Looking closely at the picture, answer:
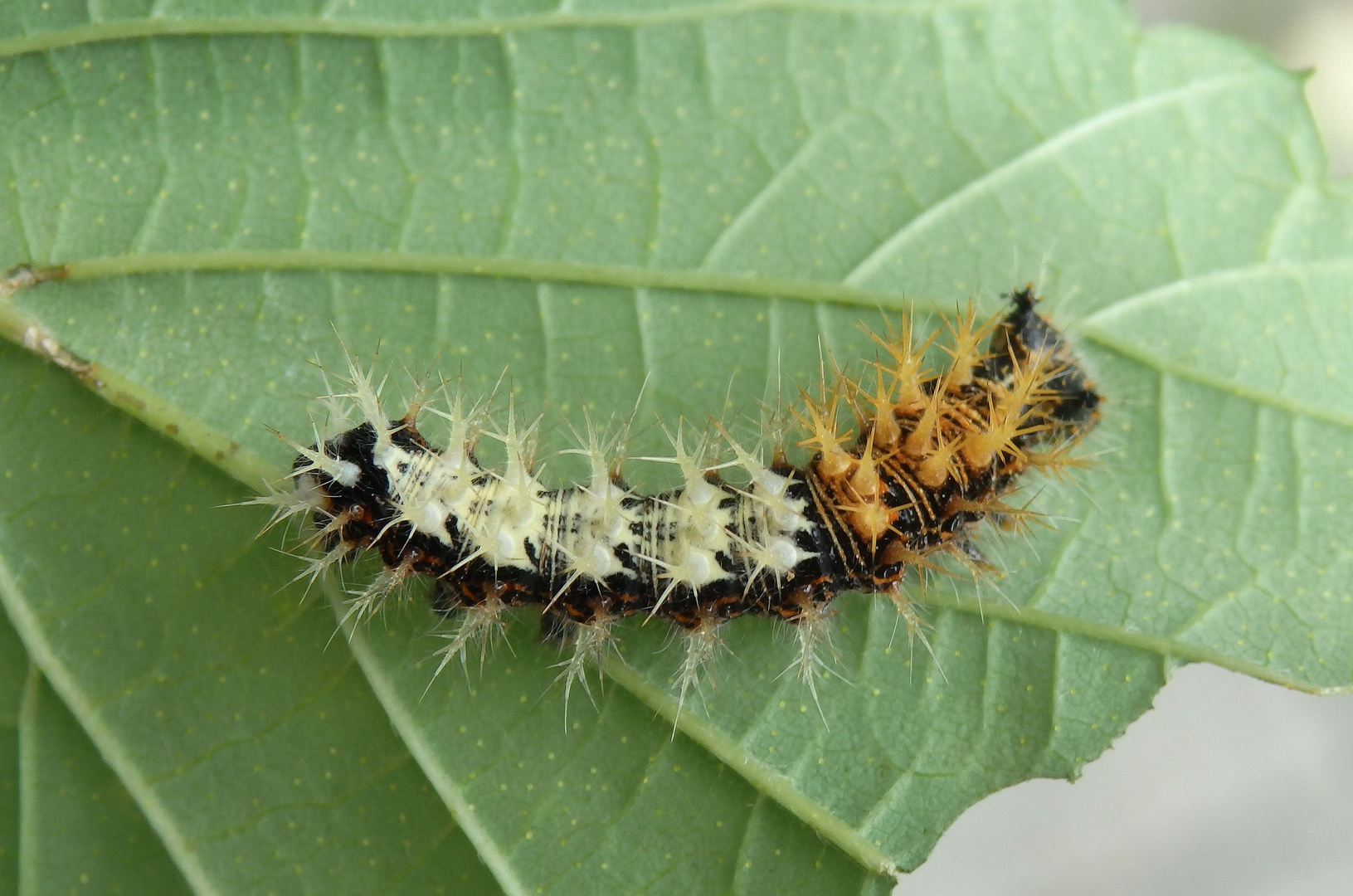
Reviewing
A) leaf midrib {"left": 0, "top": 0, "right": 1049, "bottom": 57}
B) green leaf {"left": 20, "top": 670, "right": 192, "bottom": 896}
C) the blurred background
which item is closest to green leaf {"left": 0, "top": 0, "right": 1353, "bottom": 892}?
Result: leaf midrib {"left": 0, "top": 0, "right": 1049, "bottom": 57}

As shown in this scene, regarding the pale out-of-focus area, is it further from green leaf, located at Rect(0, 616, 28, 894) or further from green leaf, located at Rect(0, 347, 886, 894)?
green leaf, located at Rect(0, 616, 28, 894)

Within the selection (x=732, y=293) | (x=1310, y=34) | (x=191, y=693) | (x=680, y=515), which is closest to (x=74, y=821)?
(x=191, y=693)

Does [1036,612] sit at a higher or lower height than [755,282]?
lower

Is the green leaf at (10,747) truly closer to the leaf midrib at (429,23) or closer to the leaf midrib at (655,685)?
the leaf midrib at (655,685)

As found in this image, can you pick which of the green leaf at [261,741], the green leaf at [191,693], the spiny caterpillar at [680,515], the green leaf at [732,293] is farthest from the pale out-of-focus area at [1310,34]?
the green leaf at [191,693]

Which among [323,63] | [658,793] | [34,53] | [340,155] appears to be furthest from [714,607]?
[34,53]

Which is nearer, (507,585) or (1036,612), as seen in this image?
(507,585)

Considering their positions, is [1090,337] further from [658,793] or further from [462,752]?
[462,752]
